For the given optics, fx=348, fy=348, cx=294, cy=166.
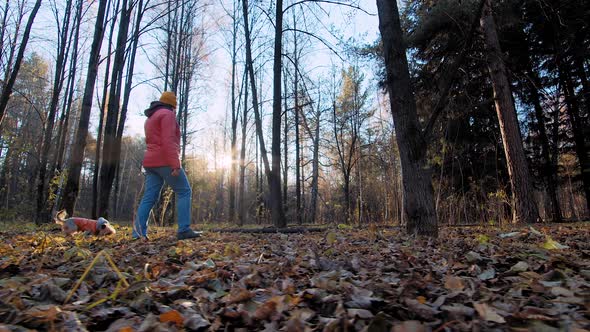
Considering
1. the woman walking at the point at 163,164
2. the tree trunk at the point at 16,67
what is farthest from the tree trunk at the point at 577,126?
the tree trunk at the point at 16,67

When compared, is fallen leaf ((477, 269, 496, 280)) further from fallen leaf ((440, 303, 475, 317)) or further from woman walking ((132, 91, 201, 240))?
woman walking ((132, 91, 201, 240))

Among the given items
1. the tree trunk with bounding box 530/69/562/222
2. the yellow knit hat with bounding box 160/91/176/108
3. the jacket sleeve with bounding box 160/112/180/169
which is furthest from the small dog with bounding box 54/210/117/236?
the tree trunk with bounding box 530/69/562/222

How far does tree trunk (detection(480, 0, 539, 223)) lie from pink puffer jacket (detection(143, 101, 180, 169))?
20.7 ft

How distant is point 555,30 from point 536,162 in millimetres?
4510

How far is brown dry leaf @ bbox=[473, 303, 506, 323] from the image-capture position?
1013 millimetres

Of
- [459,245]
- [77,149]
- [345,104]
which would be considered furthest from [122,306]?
[345,104]

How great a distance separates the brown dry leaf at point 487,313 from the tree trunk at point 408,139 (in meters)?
2.49

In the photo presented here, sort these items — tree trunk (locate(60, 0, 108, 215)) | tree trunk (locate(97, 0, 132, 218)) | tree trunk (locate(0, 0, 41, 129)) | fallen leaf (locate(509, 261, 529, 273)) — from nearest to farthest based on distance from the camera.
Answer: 1. fallen leaf (locate(509, 261, 529, 273))
2. tree trunk (locate(60, 0, 108, 215))
3. tree trunk (locate(97, 0, 132, 218))
4. tree trunk (locate(0, 0, 41, 129))

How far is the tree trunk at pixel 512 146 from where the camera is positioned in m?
7.15

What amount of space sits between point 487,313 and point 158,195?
406 centimetres

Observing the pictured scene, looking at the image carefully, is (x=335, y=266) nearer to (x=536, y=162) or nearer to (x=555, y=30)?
(x=555, y=30)

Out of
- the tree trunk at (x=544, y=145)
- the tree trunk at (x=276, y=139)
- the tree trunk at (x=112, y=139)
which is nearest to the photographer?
the tree trunk at (x=276, y=139)

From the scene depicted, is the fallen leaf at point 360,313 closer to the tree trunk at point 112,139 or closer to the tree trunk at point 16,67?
the tree trunk at point 112,139

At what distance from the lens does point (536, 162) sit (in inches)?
495
